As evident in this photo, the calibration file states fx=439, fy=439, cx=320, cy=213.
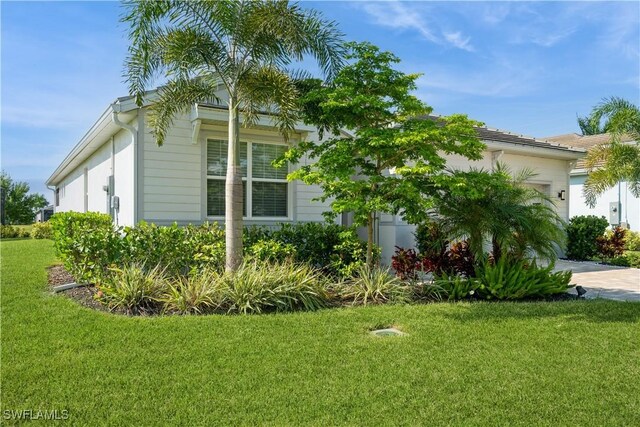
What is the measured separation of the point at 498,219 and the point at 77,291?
736 cm

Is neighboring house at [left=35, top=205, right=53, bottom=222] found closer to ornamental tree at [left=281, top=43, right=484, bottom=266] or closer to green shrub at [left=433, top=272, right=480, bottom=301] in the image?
ornamental tree at [left=281, top=43, right=484, bottom=266]

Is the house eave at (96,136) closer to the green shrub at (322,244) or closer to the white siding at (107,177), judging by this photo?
the white siding at (107,177)

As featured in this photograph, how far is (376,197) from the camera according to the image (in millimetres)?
7176

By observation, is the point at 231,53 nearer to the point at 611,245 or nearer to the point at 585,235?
the point at 585,235

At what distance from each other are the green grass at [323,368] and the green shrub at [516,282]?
1020 millimetres

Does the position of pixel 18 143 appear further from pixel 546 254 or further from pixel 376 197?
pixel 546 254

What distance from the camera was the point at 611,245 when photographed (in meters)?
13.7

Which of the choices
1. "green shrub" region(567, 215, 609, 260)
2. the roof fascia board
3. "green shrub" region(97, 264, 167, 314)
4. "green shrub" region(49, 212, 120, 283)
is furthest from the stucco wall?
"green shrub" region(567, 215, 609, 260)

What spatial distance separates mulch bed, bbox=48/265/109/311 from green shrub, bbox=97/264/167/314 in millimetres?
148

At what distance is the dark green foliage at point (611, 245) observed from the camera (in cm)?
1360

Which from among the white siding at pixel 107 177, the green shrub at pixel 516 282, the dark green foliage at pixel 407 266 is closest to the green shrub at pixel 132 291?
the white siding at pixel 107 177

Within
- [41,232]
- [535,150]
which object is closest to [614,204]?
[535,150]

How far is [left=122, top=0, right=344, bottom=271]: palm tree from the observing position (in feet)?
23.9

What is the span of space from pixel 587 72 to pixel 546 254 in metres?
7.49
